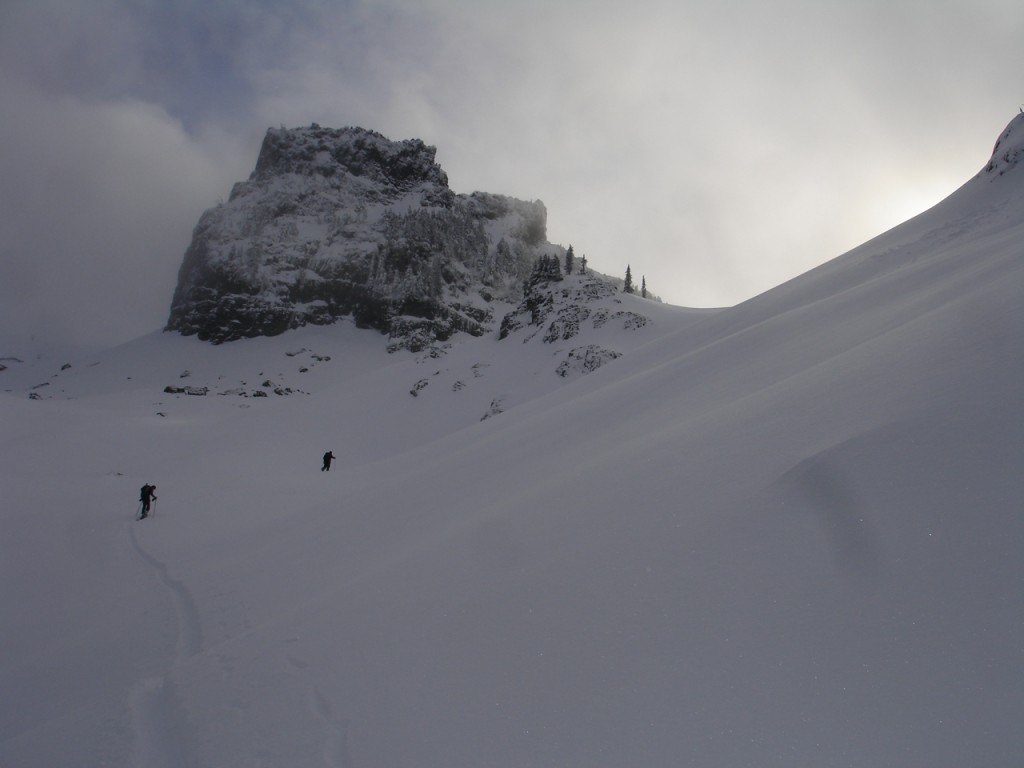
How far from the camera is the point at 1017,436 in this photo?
4598mm

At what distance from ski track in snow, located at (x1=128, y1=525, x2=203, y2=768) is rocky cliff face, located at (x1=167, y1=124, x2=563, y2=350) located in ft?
305

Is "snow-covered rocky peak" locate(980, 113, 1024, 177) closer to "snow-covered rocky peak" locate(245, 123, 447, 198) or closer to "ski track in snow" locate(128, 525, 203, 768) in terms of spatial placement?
"ski track in snow" locate(128, 525, 203, 768)

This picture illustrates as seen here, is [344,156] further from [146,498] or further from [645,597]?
[645,597]

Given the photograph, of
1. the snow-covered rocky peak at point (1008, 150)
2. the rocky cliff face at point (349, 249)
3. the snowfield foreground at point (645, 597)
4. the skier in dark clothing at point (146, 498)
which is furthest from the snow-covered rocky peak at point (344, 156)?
the snowfield foreground at point (645, 597)

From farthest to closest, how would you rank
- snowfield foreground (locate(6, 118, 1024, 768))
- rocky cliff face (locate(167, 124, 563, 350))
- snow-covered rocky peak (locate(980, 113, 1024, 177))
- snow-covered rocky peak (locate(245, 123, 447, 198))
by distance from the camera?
1. snow-covered rocky peak (locate(245, 123, 447, 198))
2. rocky cliff face (locate(167, 124, 563, 350))
3. snow-covered rocky peak (locate(980, 113, 1024, 177))
4. snowfield foreground (locate(6, 118, 1024, 768))

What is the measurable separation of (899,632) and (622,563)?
7.66 feet

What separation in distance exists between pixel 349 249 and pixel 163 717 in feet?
391

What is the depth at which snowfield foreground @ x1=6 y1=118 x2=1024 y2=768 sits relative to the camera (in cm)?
355

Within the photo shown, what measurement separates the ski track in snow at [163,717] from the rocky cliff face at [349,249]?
305 ft

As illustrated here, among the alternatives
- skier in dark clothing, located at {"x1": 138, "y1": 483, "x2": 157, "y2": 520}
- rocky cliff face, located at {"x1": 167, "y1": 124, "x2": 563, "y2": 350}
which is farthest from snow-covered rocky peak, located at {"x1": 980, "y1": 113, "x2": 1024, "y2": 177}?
rocky cliff face, located at {"x1": 167, "y1": 124, "x2": 563, "y2": 350}

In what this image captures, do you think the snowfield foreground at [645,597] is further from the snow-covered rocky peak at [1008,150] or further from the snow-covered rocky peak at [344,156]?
the snow-covered rocky peak at [344,156]

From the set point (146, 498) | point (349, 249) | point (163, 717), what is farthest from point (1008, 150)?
point (349, 249)

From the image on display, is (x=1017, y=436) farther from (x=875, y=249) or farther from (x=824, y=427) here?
(x=875, y=249)

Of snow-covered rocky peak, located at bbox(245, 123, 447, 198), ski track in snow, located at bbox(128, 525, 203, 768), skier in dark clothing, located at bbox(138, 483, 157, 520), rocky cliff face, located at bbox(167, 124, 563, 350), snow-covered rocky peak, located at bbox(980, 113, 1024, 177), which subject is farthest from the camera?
snow-covered rocky peak, located at bbox(245, 123, 447, 198)
